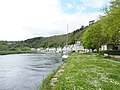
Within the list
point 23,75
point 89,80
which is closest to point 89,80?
point 89,80

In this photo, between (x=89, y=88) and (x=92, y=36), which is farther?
(x=92, y=36)

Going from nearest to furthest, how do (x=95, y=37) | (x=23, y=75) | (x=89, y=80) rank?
(x=89, y=80) → (x=23, y=75) → (x=95, y=37)

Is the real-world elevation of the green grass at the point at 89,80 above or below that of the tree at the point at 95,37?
below

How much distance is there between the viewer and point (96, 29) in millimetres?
86062

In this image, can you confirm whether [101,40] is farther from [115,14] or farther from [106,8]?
[115,14]

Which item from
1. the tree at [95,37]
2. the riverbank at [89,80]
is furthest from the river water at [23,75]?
the tree at [95,37]

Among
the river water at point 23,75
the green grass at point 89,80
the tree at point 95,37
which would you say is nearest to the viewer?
the green grass at point 89,80

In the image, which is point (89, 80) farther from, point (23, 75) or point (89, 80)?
point (23, 75)

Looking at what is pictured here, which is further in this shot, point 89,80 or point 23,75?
point 23,75

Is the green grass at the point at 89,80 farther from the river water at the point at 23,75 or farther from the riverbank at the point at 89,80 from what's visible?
the river water at the point at 23,75

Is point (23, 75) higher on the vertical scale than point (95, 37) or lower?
lower

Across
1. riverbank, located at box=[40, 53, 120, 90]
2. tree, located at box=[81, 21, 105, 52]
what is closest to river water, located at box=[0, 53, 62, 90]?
riverbank, located at box=[40, 53, 120, 90]

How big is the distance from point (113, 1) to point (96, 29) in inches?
1958

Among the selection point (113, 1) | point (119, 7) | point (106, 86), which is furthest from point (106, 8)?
point (106, 86)
